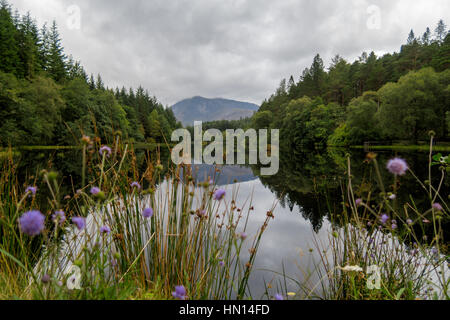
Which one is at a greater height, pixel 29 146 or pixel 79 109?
pixel 79 109

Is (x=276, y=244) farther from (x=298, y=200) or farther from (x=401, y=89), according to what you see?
(x=401, y=89)

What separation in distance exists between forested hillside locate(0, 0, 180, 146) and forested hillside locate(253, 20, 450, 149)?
68.2 feet

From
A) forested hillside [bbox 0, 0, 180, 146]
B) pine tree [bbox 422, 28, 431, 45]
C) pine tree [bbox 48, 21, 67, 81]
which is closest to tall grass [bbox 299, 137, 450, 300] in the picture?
forested hillside [bbox 0, 0, 180, 146]

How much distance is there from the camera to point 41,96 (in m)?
20.4

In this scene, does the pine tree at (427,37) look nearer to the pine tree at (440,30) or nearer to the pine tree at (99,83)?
the pine tree at (440,30)

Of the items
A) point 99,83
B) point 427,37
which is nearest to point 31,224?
point 99,83

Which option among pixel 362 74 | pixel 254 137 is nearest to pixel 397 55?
pixel 362 74

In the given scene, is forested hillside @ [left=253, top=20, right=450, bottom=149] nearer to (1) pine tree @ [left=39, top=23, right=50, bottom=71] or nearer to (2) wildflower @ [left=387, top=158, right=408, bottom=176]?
(2) wildflower @ [left=387, top=158, right=408, bottom=176]

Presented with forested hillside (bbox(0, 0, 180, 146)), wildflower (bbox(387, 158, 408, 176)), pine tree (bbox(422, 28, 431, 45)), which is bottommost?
wildflower (bbox(387, 158, 408, 176))

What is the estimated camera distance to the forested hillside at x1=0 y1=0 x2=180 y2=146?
17.4 meters

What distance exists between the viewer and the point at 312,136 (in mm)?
32344

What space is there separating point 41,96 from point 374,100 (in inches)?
1524
